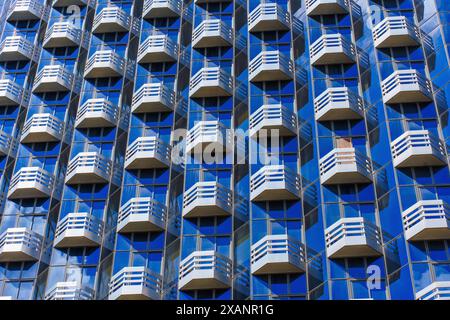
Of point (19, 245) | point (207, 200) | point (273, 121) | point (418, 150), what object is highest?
point (273, 121)

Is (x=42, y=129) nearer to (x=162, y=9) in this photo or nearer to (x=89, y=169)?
(x=89, y=169)

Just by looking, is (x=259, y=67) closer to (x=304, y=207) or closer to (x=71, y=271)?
(x=304, y=207)

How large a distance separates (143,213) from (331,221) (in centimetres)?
1078

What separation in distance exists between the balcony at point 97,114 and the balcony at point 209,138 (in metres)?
5.84

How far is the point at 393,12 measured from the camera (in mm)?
47438

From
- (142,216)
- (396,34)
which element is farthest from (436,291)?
(396,34)

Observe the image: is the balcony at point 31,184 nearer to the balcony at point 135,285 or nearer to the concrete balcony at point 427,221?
the balcony at point 135,285

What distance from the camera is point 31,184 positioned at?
4428cm

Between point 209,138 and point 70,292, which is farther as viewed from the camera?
point 209,138

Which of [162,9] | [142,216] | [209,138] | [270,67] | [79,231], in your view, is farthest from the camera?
[162,9]

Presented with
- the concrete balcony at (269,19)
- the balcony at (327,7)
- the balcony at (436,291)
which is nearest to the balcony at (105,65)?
the concrete balcony at (269,19)

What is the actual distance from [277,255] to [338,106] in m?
10.6

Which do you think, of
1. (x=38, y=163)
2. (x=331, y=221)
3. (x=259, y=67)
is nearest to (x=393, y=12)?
(x=259, y=67)

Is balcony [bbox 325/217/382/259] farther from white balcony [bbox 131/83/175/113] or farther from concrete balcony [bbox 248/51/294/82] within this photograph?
white balcony [bbox 131/83/175/113]
